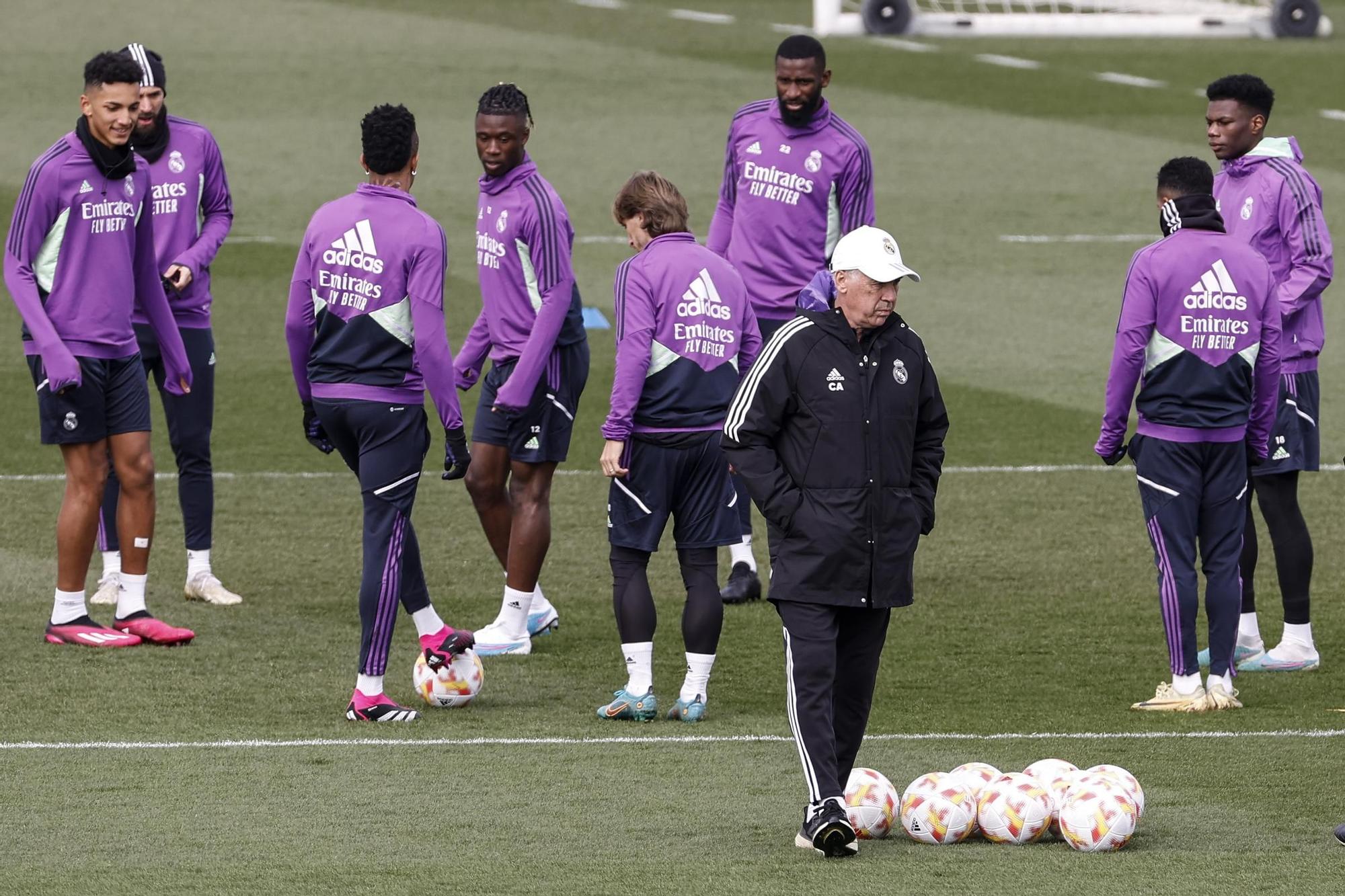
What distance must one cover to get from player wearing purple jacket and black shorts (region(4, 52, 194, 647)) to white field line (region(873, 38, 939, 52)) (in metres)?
22.7

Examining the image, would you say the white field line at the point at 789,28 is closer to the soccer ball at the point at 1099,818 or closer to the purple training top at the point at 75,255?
the purple training top at the point at 75,255

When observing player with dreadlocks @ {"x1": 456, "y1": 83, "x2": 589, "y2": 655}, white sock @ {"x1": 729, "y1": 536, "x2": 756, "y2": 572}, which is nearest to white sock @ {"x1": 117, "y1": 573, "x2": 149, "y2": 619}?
player with dreadlocks @ {"x1": 456, "y1": 83, "x2": 589, "y2": 655}

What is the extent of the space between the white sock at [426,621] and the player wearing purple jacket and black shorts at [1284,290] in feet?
10.4

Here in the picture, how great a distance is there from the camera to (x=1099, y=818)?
6.78 meters

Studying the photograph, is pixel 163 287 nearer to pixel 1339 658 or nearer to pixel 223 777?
pixel 223 777

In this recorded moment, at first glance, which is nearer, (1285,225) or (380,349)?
(380,349)

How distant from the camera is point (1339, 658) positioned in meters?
9.58

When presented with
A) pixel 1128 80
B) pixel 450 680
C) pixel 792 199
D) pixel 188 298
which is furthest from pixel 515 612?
pixel 1128 80

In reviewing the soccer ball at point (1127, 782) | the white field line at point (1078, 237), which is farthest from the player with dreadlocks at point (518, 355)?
the white field line at point (1078, 237)

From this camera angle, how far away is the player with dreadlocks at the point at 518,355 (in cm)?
910

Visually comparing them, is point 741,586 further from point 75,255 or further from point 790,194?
point 75,255

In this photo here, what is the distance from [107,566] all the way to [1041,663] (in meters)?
4.31

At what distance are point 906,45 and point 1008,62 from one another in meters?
1.61

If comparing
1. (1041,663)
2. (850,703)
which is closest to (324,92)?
(1041,663)
